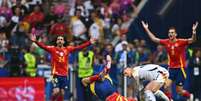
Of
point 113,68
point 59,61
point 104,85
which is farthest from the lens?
point 113,68

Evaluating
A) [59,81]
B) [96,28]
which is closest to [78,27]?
[96,28]

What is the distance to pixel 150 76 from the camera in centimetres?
1778

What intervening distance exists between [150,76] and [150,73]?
7cm

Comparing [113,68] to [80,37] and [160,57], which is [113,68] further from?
[80,37]

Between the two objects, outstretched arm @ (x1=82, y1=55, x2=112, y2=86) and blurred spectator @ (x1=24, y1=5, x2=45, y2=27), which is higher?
blurred spectator @ (x1=24, y1=5, x2=45, y2=27)

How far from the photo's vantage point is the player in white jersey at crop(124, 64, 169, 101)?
1742 cm

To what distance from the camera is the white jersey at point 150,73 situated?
690 inches

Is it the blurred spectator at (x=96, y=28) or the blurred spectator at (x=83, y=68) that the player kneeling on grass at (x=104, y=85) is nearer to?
the blurred spectator at (x=83, y=68)

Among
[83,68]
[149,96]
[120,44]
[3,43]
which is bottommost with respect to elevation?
[149,96]

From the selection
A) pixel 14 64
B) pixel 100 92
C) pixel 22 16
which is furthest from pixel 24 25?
pixel 100 92

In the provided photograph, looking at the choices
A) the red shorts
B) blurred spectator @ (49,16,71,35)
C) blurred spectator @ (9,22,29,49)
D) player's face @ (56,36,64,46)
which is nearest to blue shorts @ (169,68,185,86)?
player's face @ (56,36,64,46)

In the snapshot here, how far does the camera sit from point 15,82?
2406 centimetres

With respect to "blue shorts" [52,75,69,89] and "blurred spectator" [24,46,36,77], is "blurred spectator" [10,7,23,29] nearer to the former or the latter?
"blurred spectator" [24,46,36,77]

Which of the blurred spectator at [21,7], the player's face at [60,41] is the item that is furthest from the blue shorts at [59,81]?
the blurred spectator at [21,7]
